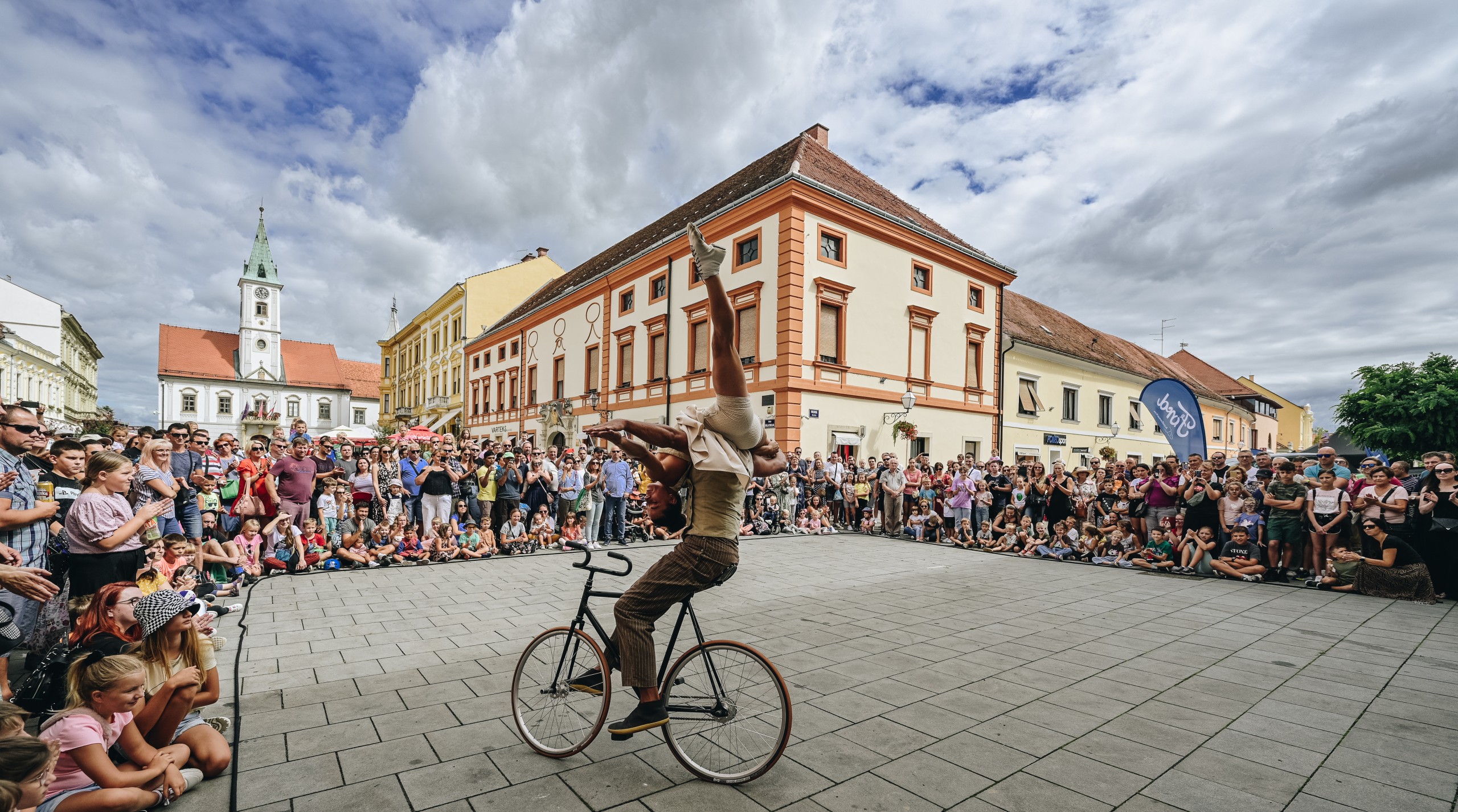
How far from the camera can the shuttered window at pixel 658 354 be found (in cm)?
2541

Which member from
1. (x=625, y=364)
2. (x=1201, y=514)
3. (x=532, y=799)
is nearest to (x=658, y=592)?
(x=532, y=799)

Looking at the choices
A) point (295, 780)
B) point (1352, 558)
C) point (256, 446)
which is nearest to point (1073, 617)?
point (1352, 558)

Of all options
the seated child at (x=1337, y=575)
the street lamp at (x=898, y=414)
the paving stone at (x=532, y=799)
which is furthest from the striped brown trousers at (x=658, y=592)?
the street lamp at (x=898, y=414)

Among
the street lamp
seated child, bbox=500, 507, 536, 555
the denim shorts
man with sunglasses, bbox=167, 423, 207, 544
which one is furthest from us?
the street lamp

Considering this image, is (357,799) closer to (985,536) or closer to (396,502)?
(396,502)

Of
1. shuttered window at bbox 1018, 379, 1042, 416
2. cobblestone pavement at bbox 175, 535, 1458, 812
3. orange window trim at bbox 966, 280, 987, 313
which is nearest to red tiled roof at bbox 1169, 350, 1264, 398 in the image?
shuttered window at bbox 1018, 379, 1042, 416

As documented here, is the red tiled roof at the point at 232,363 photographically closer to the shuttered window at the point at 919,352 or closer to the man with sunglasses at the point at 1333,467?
the shuttered window at the point at 919,352

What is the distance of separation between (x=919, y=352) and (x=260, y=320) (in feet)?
270

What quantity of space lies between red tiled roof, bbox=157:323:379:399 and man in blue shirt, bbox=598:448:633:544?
78129mm

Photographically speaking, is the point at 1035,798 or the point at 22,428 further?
the point at 22,428

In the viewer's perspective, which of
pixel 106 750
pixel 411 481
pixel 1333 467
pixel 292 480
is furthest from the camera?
pixel 411 481

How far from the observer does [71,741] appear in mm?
2779

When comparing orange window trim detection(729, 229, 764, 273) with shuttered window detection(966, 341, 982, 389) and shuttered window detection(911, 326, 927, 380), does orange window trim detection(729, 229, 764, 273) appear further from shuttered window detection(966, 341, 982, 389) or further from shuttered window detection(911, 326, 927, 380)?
shuttered window detection(966, 341, 982, 389)

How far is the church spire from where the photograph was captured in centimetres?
7962
